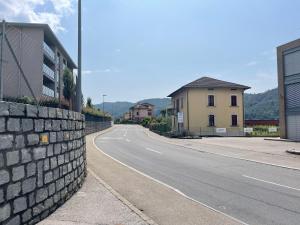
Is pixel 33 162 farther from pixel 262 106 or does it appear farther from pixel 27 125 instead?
pixel 262 106

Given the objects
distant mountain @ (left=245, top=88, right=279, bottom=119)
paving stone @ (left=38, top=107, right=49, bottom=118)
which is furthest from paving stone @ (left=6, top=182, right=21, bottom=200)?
distant mountain @ (left=245, top=88, right=279, bottom=119)

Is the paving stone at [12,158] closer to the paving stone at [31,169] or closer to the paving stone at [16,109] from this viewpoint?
the paving stone at [31,169]

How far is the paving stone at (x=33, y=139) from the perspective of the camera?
22.5 ft

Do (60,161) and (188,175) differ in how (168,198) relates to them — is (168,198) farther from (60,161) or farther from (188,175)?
(188,175)

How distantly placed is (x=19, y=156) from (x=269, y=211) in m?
5.70

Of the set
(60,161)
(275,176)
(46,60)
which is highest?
(46,60)

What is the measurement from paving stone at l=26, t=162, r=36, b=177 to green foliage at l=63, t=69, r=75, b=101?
4.35 m

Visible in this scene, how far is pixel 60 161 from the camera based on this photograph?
29.1 feet

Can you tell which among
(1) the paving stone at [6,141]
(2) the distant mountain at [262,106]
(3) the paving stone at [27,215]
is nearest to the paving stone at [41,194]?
(3) the paving stone at [27,215]

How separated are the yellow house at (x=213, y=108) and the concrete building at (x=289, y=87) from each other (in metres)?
18.3

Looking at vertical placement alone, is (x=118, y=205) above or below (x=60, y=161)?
below

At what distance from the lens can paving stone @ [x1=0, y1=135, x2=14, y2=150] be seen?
5855mm

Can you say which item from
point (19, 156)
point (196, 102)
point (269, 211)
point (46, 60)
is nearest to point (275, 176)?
point (269, 211)

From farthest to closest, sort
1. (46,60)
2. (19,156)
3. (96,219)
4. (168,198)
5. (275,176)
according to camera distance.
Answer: (46,60) → (275,176) → (168,198) → (96,219) → (19,156)
